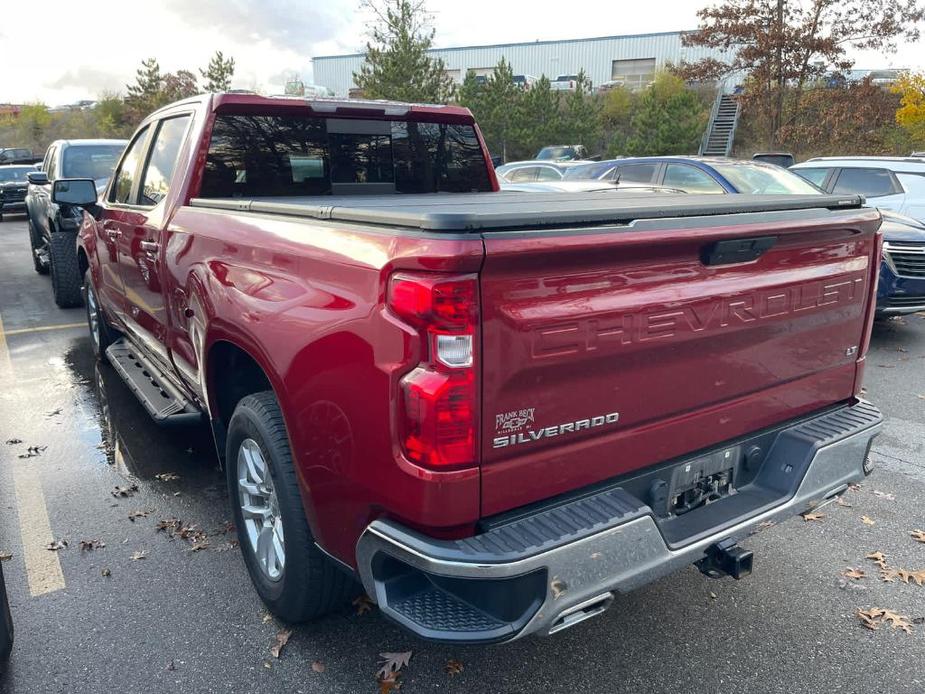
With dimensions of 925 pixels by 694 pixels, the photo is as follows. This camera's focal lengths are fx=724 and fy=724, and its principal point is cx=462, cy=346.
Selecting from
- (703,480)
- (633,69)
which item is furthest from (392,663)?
(633,69)

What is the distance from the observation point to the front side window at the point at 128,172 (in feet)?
15.2

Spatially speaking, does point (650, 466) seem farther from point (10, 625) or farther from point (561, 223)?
point (10, 625)

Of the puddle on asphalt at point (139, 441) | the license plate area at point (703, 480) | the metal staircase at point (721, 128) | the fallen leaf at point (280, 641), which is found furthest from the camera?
the metal staircase at point (721, 128)

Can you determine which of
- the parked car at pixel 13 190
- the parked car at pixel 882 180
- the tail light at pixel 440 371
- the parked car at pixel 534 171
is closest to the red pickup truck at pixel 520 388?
the tail light at pixel 440 371

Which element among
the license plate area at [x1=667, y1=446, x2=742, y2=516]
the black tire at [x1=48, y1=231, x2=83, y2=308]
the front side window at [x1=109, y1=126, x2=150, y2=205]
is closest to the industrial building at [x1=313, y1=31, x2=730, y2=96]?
the black tire at [x1=48, y1=231, x2=83, y2=308]

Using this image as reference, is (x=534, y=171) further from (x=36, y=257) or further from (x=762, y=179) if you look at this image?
(x=36, y=257)

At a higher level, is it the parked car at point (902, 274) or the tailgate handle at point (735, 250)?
the tailgate handle at point (735, 250)

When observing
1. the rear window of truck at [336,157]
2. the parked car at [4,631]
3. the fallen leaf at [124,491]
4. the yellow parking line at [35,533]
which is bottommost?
the fallen leaf at [124,491]

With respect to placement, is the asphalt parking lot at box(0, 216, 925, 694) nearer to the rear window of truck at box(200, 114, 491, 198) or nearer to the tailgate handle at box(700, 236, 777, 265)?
the tailgate handle at box(700, 236, 777, 265)

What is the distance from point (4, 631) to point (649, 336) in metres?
2.50

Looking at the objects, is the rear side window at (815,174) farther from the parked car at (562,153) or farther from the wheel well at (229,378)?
the parked car at (562,153)

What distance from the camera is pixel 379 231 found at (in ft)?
6.72

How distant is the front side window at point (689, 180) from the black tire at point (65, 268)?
283 inches

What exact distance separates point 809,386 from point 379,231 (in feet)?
6.01
